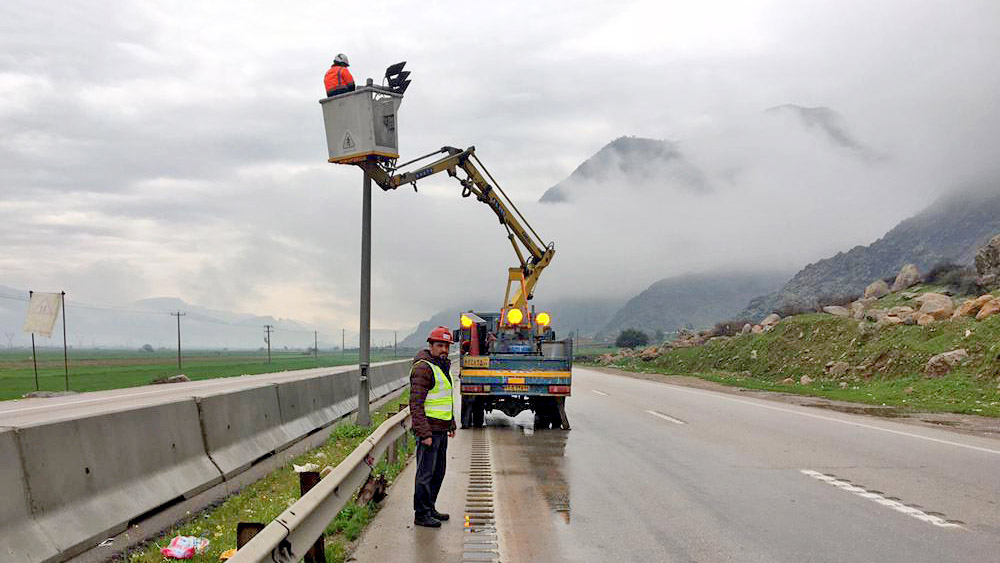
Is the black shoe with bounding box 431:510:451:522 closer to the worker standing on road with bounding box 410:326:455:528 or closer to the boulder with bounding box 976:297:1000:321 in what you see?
the worker standing on road with bounding box 410:326:455:528

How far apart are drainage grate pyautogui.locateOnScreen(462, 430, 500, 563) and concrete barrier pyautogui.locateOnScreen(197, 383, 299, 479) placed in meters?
2.97

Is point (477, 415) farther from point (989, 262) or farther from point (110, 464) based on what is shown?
point (989, 262)

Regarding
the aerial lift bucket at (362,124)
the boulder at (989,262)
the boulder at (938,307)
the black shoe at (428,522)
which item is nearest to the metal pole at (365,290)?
the aerial lift bucket at (362,124)

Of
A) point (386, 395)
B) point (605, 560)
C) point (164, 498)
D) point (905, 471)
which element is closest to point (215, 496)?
point (164, 498)

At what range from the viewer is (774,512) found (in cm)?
840

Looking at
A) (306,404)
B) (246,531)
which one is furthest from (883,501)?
(306,404)

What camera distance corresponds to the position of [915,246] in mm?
101812

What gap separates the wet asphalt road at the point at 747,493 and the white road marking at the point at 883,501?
2 cm

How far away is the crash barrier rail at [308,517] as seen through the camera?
4.56m

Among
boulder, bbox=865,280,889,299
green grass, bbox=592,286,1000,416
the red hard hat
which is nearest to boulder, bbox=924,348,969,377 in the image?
green grass, bbox=592,286,1000,416

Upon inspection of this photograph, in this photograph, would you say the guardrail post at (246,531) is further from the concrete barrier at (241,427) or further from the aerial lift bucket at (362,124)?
the aerial lift bucket at (362,124)

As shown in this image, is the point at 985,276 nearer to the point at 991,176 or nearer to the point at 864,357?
the point at 864,357

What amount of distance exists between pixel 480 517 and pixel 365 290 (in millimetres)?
7709

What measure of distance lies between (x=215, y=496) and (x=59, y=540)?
3.29m
